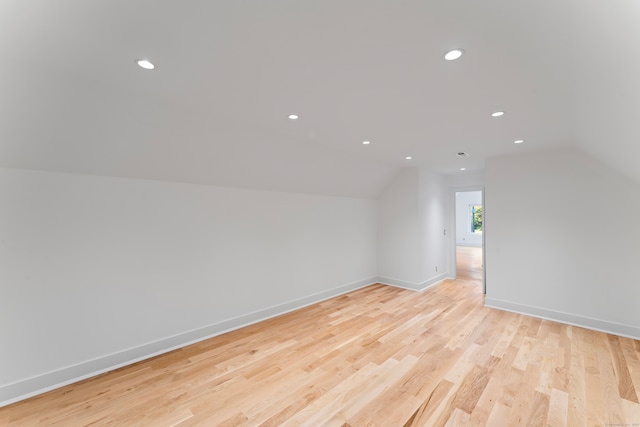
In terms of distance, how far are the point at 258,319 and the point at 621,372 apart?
13.0ft

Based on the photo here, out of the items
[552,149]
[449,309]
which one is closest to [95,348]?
[449,309]

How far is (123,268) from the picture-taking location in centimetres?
263

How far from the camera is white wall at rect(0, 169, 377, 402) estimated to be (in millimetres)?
2146

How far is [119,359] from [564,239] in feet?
18.6

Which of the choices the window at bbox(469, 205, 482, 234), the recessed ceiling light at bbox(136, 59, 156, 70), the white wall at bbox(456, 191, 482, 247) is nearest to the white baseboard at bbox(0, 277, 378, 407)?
the recessed ceiling light at bbox(136, 59, 156, 70)

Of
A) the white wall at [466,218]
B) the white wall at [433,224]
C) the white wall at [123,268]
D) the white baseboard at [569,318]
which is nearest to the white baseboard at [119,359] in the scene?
the white wall at [123,268]

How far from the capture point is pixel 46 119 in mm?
1921

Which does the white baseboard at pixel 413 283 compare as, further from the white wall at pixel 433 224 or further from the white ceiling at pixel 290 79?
the white ceiling at pixel 290 79

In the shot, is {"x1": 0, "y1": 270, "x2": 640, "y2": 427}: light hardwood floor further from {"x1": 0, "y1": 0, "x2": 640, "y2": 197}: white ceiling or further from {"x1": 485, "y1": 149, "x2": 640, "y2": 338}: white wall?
{"x1": 0, "y1": 0, "x2": 640, "y2": 197}: white ceiling

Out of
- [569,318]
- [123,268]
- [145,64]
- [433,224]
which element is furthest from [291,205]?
[569,318]

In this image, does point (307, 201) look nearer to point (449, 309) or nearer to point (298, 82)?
point (298, 82)

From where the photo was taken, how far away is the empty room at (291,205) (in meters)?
1.41

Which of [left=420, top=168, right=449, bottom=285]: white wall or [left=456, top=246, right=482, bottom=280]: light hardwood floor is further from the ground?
[left=420, top=168, right=449, bottom=285]: white wall

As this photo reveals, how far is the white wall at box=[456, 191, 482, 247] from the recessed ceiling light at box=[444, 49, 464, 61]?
39.1 ft
